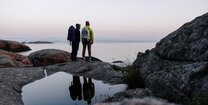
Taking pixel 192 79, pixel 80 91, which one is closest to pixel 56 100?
pixel 80 91

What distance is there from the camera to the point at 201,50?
12.0 m

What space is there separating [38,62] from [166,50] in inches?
724

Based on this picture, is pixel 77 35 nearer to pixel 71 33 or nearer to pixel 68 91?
pixel 71 33

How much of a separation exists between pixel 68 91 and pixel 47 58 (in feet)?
51.1

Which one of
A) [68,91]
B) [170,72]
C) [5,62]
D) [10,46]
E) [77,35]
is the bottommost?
[10,46]

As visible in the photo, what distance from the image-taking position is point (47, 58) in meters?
29.4

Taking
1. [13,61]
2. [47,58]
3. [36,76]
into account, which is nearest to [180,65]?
[36,76]

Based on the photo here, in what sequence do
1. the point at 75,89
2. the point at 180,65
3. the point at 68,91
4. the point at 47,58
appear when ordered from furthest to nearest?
the point at 47,58 → the point at 75,89 → the point at 68,91 → the point at 180,65

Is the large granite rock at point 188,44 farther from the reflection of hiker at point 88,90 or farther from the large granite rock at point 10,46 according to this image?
the large granite rock at point 10,46

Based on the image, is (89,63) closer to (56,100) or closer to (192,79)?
(56,100)

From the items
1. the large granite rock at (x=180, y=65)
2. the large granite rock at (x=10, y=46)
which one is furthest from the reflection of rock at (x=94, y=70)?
the large granite rock at (x=10, y=46)

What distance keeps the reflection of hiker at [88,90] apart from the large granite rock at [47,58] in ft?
41.6

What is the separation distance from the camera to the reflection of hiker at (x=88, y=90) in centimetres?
1279

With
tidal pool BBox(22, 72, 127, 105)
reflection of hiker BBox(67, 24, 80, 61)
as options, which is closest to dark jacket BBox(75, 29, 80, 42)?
reflection of hiker BBox(67, 24, 80, 61)
